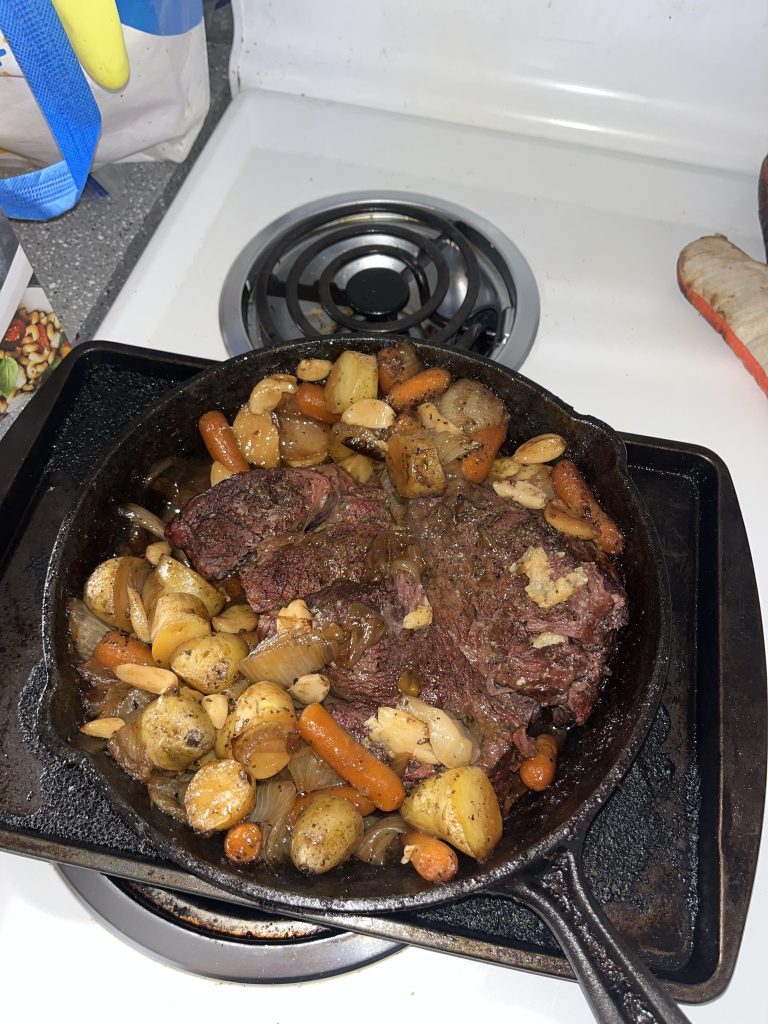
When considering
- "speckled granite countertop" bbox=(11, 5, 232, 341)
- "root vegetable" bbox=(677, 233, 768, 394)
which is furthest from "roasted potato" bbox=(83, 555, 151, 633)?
"root vegetable" bbox=(677, 233, 768, 394)

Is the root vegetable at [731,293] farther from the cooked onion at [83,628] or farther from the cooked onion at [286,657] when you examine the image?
the cooked onion at [83,628]

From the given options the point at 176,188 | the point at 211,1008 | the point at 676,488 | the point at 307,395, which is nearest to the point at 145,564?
the point at 307,395

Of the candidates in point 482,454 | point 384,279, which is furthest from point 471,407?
point 384,279

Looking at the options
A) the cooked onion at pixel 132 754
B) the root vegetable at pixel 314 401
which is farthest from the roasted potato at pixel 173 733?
the root vegetable at pixel 314 401

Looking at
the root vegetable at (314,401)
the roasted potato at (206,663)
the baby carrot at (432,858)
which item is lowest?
the baby carrot at (432,858)

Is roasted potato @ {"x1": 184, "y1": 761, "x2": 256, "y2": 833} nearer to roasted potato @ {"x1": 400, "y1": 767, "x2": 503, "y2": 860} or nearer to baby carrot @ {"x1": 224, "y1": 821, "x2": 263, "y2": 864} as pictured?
baby carrot @ {"x1": 224, "y1": 821, "x2": 263, "y2": 864}

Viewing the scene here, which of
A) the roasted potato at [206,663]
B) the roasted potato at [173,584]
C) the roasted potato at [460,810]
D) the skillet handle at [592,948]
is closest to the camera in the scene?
the skillet handle at [592,948]

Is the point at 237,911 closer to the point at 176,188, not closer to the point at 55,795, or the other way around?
the point at 55,795
